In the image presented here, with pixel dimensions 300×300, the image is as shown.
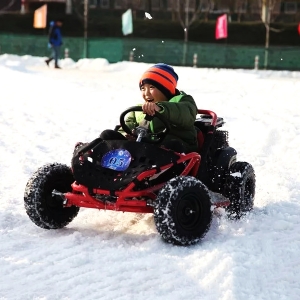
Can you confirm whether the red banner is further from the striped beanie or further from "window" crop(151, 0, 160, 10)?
the striped beanie

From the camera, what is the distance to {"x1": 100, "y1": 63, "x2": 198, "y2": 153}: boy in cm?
547

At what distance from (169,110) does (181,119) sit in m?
0.15

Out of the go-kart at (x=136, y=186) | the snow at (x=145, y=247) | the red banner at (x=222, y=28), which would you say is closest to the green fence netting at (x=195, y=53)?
the red banner at (x=222, y=28)

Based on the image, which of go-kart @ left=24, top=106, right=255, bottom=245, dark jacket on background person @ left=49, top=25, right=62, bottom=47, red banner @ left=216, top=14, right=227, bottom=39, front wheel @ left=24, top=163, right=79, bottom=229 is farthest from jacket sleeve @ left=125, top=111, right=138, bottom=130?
red banner @ left=216, top=14, right=227, bottom=39

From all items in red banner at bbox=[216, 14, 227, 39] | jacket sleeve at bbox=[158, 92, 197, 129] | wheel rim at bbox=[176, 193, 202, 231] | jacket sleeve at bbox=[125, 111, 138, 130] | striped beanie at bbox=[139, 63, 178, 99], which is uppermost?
striped beanie at bbox=[139, 63, 178, 99]

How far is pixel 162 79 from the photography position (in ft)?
19.2

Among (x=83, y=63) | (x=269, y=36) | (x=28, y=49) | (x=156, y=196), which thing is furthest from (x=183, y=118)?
(x=269, y=36)

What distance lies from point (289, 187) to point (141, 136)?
7.77 feet

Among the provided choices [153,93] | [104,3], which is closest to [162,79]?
[153,93]

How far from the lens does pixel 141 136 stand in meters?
5.55

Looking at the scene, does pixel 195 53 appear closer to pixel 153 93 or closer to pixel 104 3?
pixel 104 3

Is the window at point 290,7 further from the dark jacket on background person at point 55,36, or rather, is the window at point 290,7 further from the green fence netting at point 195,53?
the dark jacket on background person at point 55,36

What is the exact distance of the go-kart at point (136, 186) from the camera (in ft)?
16.7

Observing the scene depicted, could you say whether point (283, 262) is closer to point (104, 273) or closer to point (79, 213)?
point (104, 273)
